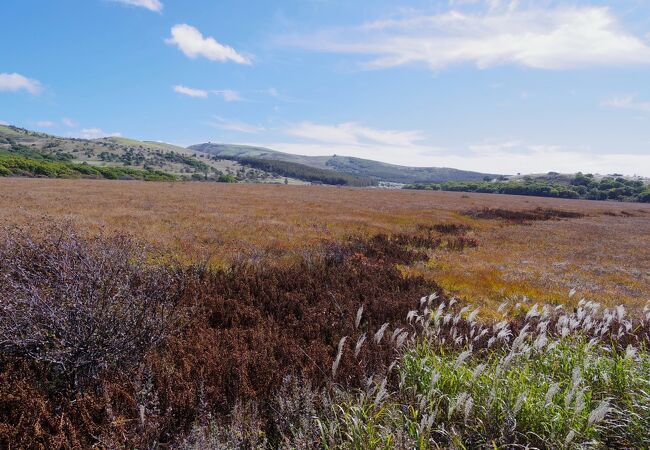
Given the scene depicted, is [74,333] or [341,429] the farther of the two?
[74,333]

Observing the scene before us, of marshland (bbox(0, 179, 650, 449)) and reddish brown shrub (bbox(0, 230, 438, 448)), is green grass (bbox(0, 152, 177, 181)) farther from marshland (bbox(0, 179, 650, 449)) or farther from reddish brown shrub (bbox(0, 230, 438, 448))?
marshland (bbox(0, 179, 650, 449))

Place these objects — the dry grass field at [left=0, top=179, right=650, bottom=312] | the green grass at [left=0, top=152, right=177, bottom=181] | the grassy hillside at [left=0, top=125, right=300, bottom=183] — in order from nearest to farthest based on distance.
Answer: the dry grass field at [left=0, top=179, right=650, bottom=312]
the green grass at [left=0, top=152, right=177, bottom=181]
the grassy hillside at [left=0, top=125, right=300, bottom=183]

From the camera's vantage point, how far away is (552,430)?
304 cm

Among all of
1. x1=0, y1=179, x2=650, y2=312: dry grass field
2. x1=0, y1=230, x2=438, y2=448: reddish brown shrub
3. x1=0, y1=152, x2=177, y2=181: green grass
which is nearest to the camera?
x1=0, y1=230, x2=438, y2=448: reddish brown shrub

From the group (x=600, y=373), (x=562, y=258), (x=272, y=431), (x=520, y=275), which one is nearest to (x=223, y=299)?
(x=272, y=431)

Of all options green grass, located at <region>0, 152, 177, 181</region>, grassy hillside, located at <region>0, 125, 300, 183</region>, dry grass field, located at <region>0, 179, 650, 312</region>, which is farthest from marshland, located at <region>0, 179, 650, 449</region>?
grassy hillside, located at <region>0, 125, 300, 183</region>

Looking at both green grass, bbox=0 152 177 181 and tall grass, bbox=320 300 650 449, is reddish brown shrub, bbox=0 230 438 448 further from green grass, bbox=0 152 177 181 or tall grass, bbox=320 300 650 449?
green grass, bbox=0 152 177 181

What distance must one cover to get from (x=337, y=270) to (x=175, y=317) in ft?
16.0

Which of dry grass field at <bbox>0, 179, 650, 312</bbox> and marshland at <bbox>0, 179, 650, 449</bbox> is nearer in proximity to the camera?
marshland at <bbox>0, 179, 650, 449</bbox>

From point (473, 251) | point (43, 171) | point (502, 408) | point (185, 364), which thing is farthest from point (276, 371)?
point (43, 171)

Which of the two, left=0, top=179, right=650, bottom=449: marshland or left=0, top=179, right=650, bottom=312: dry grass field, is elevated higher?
left=0, top=179, right=650, bottom=449: marshland

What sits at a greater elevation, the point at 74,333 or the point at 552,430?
the point at 74,333

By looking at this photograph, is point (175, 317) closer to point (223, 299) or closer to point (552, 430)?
point (223, 299)

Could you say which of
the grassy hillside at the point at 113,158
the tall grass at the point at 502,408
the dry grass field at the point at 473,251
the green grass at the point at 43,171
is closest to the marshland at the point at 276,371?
the tall grass at the point at 502,408
